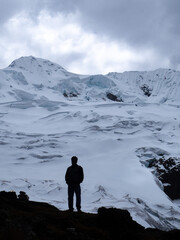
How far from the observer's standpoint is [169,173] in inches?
1283

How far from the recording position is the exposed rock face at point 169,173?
31484 millimetres

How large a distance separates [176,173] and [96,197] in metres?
13.9

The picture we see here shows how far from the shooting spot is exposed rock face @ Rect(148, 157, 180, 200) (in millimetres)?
31484

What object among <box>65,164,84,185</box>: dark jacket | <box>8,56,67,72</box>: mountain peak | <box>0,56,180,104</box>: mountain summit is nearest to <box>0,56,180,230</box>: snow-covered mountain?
<box>0,56,180,104</box>: mountain summit

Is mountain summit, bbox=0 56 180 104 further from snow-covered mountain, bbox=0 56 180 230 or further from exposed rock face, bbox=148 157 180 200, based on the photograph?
exposed rock face, bbox=148 157 180 200

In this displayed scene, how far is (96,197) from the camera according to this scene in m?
21.9

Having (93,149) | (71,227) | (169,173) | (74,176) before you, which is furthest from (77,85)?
(71,227)

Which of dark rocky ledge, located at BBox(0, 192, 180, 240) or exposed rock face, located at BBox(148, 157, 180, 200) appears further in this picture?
exposed rock face, located at BBox(148, 157, 180, 200)

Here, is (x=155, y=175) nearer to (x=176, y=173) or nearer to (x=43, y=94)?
(x=176, y=173)

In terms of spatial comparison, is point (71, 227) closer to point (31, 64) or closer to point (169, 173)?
point (169, 173)

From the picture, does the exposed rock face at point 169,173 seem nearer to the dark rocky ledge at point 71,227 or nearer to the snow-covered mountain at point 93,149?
the snow-covered mountain at point 93,149

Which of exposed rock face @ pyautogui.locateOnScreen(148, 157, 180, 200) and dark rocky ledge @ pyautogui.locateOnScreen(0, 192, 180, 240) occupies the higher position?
exposed rock face @ pyautogui.locateOnScreen(148, 157, 180, 200)

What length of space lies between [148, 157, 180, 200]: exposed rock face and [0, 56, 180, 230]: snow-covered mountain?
10 centimetres

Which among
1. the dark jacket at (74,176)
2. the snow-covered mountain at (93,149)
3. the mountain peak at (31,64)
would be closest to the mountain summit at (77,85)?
the mountain peak at (31,64)
